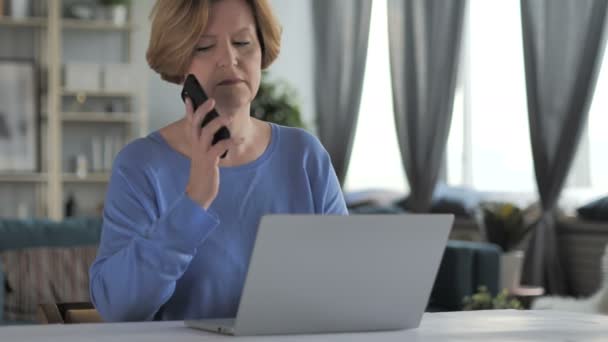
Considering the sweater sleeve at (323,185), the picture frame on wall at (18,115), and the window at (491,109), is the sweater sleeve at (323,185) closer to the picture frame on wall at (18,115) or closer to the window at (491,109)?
the window at (491,109)

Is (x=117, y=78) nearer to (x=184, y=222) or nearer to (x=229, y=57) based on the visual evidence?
(x=229, y=57)

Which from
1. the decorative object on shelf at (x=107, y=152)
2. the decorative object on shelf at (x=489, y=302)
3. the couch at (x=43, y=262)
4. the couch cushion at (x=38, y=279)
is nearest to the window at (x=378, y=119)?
the decorative object on shelf at (x=107, y=152)

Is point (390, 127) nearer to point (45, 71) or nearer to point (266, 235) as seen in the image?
point (45, 71)

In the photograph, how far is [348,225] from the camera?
1.33 metres

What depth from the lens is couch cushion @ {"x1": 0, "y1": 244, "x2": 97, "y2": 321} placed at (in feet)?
13.6

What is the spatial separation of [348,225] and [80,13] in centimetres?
663

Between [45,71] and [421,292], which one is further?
[45,71]

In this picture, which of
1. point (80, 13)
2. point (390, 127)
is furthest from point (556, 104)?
point (80, 13)

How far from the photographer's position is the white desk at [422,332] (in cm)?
136

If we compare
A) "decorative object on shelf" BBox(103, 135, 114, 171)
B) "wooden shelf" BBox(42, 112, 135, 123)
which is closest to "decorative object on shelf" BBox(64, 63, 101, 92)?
"wooden shelf" BBox(42, 112, 135, 123)

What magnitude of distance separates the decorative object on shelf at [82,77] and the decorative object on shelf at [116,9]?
354mm

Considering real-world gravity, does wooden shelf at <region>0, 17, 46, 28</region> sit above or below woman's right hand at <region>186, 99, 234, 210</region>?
above

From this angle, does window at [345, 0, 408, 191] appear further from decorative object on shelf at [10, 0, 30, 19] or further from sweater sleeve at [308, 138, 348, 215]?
sweater sleeve at [308, 138, 348, 215]

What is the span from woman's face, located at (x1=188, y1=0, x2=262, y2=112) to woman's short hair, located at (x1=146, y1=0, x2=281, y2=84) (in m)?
0.02
